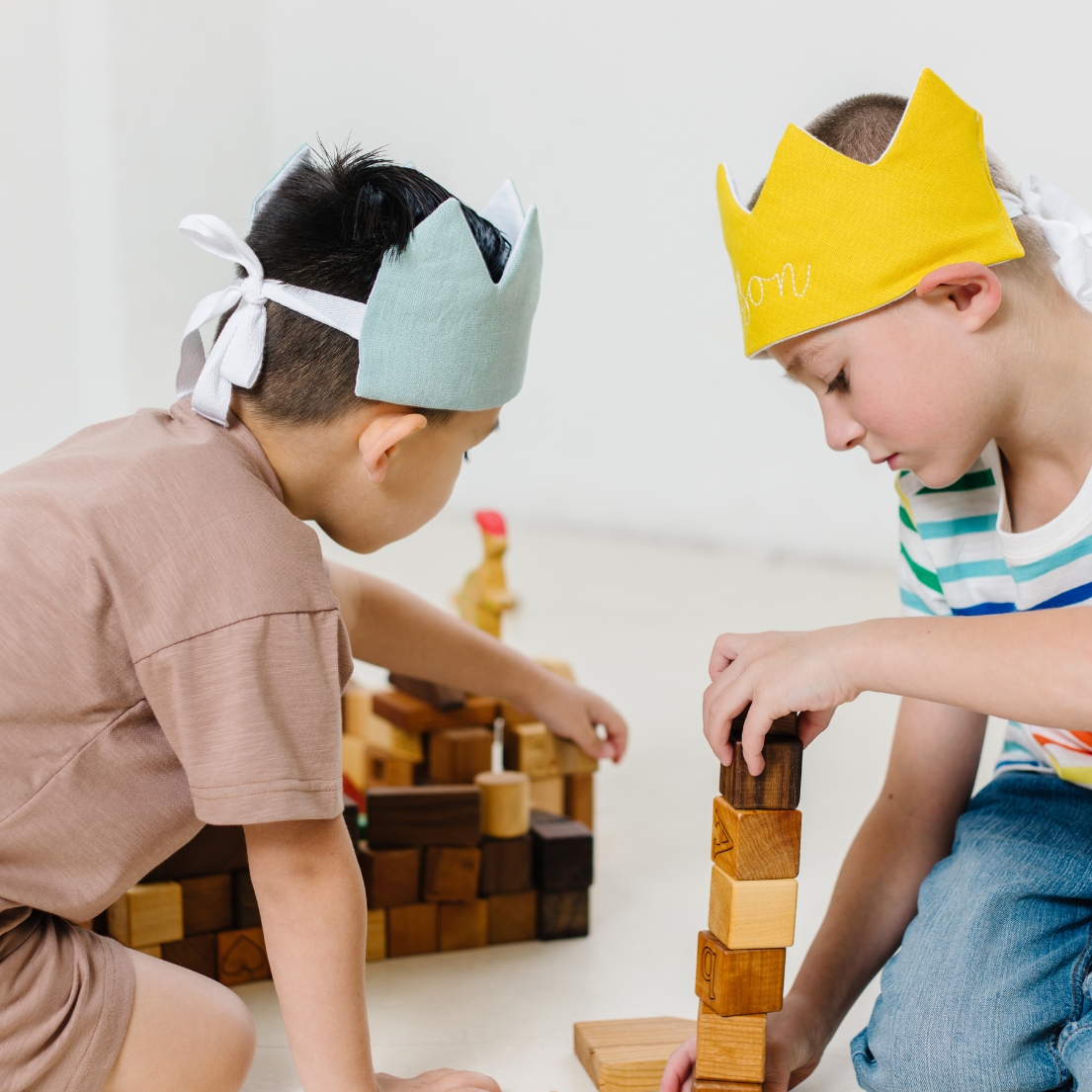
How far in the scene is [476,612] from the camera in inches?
52.4

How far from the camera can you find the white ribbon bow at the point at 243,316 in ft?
2.61

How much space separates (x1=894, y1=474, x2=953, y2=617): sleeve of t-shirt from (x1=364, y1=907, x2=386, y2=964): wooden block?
0.54 metres

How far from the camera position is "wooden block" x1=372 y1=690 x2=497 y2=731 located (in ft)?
Answer: 3.87

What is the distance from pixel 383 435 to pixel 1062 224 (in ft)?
1.63

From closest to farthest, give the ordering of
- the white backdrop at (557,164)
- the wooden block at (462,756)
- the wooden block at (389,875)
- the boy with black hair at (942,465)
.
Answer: the boy with black hair at (942,465)
the wooden block at (389,875)
the wooden block at (462,756)
the white backdrop at (557,164)

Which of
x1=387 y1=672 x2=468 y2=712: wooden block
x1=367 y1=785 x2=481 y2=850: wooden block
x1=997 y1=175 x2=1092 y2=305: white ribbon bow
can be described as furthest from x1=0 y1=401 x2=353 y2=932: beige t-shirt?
x1=997 y1=175 x2=1092 y2=305: white ribbon bow

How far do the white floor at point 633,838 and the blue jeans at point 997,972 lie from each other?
0.32 ft

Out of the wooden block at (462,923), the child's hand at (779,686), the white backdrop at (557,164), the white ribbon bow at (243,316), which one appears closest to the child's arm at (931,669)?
the child's hand at (779,686)

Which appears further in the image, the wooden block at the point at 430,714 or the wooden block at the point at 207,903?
the wooden block at the point at 430,714

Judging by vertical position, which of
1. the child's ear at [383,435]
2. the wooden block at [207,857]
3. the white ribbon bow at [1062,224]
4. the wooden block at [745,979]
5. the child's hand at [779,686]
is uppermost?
the white ribbon bow at [1062,224]

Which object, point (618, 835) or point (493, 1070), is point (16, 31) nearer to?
point (618, 835)

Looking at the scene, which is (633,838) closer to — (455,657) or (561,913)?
(561,913)

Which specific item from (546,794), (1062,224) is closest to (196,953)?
(546,794)

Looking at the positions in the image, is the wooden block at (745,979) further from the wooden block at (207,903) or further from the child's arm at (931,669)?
the wooden block at (207,903)
